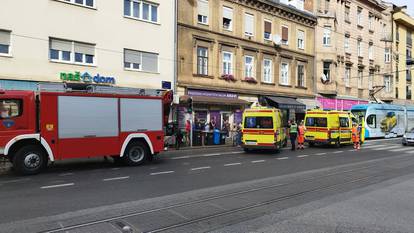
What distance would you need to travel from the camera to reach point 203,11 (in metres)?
25.5

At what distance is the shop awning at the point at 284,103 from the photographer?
97.0 ft

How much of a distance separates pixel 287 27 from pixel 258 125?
1729 cm

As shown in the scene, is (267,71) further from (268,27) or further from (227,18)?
(227,18)

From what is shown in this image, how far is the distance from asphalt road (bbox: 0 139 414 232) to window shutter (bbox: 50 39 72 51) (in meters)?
8.62

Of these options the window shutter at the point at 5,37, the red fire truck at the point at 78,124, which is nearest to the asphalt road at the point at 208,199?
the red fire truck at the point at 78,124

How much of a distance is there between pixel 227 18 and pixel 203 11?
8.02 feet

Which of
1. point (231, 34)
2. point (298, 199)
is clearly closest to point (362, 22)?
point (231, 34)

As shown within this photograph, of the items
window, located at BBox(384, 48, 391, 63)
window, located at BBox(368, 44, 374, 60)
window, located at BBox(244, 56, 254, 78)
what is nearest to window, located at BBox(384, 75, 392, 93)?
window, located at BBox(384, 48, 391, 63)

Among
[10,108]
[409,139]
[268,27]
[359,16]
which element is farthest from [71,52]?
[359,16]

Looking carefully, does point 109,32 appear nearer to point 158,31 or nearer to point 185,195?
point 158,31

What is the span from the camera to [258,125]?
1769 cm

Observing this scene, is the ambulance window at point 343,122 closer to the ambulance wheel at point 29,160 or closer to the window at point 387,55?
the ambulance wheel at point 29,160

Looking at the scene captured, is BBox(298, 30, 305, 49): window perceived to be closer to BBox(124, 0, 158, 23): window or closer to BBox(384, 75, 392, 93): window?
BBox(124, 0, 158, 23): window

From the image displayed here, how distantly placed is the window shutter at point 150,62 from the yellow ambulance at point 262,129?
7506 mm
